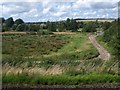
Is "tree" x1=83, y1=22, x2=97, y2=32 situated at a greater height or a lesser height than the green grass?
lesser

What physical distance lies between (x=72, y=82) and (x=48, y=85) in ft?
3.39

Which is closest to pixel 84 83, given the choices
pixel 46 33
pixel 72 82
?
pixel 72 82

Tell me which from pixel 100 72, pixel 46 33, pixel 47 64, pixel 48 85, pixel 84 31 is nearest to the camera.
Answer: pixel 48 85

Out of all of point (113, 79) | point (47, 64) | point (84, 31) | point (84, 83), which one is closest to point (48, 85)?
point (84, 83)

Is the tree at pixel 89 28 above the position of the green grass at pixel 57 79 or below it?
below

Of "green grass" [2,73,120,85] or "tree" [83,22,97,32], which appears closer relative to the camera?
"green grass" [2,73,120,85]

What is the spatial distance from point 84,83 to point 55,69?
286cm

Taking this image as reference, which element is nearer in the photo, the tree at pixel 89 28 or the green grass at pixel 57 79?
the green grass at pixel 57 79

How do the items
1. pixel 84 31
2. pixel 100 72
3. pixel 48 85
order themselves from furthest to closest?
pixel 84 31
pixel 100 72
pixel 48 85

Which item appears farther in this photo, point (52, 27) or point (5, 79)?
point (52, 27)

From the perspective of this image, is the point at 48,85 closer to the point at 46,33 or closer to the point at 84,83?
the point at 84,83

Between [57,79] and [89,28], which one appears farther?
[89,28]

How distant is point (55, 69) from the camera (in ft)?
46.8

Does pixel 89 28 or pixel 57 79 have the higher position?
pixel 57 79
